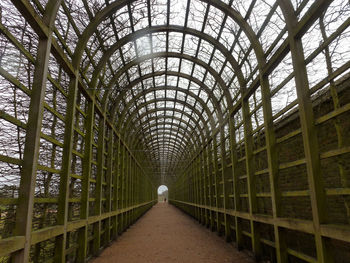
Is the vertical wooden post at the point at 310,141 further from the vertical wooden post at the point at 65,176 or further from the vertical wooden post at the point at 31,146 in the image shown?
the vertical wooden post at the point at 65,176

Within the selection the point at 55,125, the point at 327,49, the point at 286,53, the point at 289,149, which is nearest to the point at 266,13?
the point at 286,53

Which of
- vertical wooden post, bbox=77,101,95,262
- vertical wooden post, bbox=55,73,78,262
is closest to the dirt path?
vertical wooden post, bbox=77,101,95,262

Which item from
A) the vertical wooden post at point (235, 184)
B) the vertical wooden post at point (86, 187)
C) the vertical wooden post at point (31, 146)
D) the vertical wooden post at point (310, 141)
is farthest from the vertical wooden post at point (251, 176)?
the vertical wooden post at point (31, 146)

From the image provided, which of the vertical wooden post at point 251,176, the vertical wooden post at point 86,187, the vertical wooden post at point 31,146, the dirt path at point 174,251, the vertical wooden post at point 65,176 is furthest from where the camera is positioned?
the dirt path at point 174,251

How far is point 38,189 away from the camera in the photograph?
4.52 m

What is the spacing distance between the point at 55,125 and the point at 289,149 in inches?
191

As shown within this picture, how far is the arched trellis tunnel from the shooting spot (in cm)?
354

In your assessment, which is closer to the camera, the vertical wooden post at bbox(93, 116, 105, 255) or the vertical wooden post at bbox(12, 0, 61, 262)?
the vertical wooden post at bbox(12, 0, 61, 262)

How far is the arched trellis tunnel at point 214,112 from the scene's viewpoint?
3.54 meters

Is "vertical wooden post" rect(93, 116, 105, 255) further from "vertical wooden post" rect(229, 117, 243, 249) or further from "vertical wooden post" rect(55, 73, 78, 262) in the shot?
"vertical wooden post" rect(229, 117, 243, 249)

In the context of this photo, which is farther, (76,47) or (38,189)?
(76,47)

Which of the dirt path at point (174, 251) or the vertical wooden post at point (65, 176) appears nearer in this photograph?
the vertical wooden post at point (65, 176)

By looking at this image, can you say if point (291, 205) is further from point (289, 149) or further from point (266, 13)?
point (266, 13)

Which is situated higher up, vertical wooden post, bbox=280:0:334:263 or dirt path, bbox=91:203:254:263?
vertical wooden post, bbox=280:0:334:263
